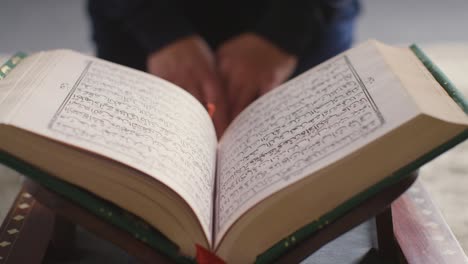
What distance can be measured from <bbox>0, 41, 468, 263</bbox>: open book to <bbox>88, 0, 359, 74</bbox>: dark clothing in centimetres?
47

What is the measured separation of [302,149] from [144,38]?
0.62m

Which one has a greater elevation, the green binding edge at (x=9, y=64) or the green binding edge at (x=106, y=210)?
the green binding edge at (x=9, y=64)

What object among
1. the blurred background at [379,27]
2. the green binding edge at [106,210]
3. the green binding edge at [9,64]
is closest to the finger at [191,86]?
the green binding edge at [9,64]

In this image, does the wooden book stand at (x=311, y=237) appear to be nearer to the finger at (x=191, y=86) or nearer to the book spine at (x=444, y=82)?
the book spine at (x=444, y=82)

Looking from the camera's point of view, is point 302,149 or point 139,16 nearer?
point 302,149

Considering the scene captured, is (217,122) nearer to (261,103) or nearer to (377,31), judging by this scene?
(261,103)

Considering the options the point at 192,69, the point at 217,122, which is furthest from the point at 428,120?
the point at 192,69

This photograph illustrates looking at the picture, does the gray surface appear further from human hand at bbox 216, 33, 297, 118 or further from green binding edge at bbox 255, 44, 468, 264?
green binding edge at bbox 255, 44, 468, 264

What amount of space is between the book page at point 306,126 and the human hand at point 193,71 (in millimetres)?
190

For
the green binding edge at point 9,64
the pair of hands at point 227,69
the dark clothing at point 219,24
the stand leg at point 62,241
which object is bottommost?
the stand leg at point 62,241

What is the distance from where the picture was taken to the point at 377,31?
205cm

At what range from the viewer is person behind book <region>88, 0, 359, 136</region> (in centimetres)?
99

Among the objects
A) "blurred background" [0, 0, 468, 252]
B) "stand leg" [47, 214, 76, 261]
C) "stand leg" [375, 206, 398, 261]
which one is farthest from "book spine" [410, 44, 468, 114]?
"blurred background" [0, 0, 468, 252]

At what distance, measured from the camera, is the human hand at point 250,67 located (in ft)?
3.19
